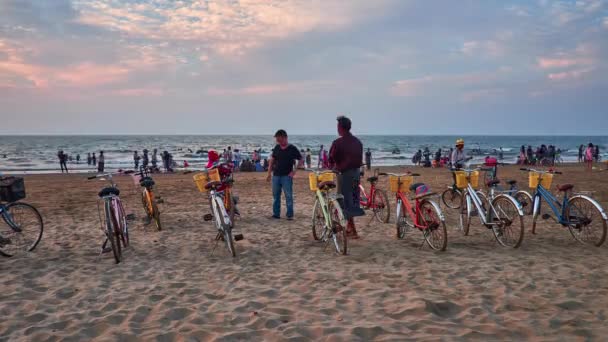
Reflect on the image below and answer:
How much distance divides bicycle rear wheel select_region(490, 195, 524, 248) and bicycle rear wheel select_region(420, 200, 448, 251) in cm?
89

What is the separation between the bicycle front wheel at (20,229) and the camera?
600 cm

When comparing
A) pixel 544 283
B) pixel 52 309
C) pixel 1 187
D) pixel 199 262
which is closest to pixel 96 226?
pixel 1 187

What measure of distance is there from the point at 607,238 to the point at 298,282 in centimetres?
528

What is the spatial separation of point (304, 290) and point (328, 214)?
1.70 m

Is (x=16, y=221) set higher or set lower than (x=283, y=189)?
lower

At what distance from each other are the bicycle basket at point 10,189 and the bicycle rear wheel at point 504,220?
7118 mm

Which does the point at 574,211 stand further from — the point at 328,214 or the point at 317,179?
the point at 317,179

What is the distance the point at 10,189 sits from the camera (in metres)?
5.99

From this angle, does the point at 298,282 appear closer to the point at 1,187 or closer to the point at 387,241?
the point at 387,241

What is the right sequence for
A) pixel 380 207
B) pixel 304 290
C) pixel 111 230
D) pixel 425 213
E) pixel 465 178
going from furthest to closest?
pixel 380 207
pixel 465 178
pixel 425 213
pixel 111 230
pixel 304 290

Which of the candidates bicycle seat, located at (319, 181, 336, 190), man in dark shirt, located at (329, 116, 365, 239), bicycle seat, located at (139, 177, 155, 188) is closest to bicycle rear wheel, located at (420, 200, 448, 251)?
man in dark shirt, located at (329, 116, 365, 239)

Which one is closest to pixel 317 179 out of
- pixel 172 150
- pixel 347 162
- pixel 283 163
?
pixel 347 162

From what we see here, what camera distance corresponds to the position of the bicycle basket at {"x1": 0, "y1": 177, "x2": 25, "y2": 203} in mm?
5953

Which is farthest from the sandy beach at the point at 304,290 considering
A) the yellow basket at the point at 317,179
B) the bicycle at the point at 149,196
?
the yellow basket at the point at 317,179
